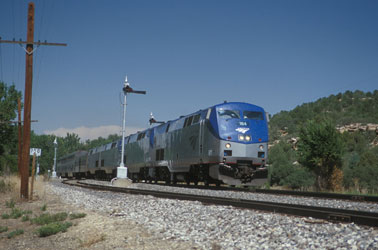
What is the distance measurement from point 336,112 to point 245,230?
6208 centimetres

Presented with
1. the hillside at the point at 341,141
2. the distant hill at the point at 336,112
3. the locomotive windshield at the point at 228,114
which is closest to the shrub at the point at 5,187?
the locomotive windshield at the point at 228,114

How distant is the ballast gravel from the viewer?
527 centimetres

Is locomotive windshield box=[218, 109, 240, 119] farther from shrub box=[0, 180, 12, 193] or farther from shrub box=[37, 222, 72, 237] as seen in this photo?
shrub box=[0, 180, 12, 193]

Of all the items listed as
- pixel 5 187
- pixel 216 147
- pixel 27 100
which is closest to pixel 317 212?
pixel 216 147

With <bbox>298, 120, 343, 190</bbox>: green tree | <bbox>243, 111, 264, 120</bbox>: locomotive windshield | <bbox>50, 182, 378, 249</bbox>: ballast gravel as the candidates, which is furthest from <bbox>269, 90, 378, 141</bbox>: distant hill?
<bbox>50, 182, 378, 249</bbox>: ballast gravel

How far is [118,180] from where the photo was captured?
2348 centimetres

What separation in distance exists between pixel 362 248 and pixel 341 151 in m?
20.9

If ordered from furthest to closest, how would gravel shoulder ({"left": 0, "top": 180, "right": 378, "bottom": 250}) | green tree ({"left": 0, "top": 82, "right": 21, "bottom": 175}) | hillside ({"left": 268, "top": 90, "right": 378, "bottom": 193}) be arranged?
green tree ({"left": 0, "top": 82, "right": 21, "bottom": 175}) → hillside ({"left": 268, "top": 90, "right": 378, "bottom": 193}) → gravel shoulder ({"left": 0, "top": 180, "right": 378, "bottom": 250})

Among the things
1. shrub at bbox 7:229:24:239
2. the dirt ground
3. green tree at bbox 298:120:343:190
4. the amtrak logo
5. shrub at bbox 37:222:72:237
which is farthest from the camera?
green tree at bbox 298:120:343:190

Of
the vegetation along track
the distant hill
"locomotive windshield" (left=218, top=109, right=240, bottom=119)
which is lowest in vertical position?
the vegetation along track

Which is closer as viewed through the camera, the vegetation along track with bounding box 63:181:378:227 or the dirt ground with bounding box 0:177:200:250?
the vegetation along track with bounding box 63:181:378:227

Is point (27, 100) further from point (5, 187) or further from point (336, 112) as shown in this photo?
point (336, 112)

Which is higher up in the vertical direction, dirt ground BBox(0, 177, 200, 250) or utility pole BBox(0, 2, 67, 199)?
utility pole BBox(0, 2, 67, 199)

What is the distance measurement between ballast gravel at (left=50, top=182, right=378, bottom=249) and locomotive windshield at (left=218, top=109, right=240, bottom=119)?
8.55 metres
